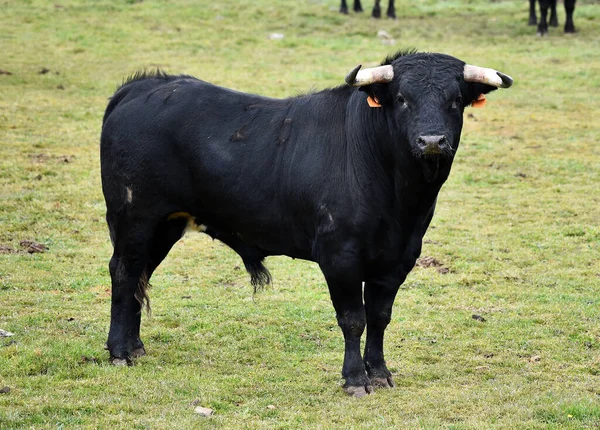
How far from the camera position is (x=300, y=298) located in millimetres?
9648

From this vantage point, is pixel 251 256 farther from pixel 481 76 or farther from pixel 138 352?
pixel 481 76

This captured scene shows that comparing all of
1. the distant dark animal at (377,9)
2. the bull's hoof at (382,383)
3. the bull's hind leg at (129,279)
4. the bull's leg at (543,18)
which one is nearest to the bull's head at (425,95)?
the bull's hoof at (382,383)

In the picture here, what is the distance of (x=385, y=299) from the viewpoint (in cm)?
711

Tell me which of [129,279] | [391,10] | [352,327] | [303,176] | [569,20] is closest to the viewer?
[352,327]

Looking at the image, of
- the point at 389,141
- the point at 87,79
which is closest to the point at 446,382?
the point at 389,141

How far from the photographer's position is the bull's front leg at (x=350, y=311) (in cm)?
Answer: 680

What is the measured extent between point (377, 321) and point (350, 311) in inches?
13.2

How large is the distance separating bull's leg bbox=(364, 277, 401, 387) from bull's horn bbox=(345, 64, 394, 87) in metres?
1.48

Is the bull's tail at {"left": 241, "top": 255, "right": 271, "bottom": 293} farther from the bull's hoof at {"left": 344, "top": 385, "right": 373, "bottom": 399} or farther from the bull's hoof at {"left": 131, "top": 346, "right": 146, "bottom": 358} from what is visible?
the bull's hoof at {"left": 344, "top": 385, "right": 373, "bottom": 399}

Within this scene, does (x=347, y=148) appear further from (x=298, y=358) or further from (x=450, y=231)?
(x=450, y=231)

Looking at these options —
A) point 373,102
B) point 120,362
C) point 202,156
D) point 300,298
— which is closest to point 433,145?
point 373,102

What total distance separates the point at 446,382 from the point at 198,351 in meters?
2.15

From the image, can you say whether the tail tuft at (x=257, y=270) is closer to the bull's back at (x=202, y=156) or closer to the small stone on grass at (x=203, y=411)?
the bull's back at (x=202, y=156)

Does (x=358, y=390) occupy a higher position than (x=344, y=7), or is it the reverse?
(x=358, y=390)
